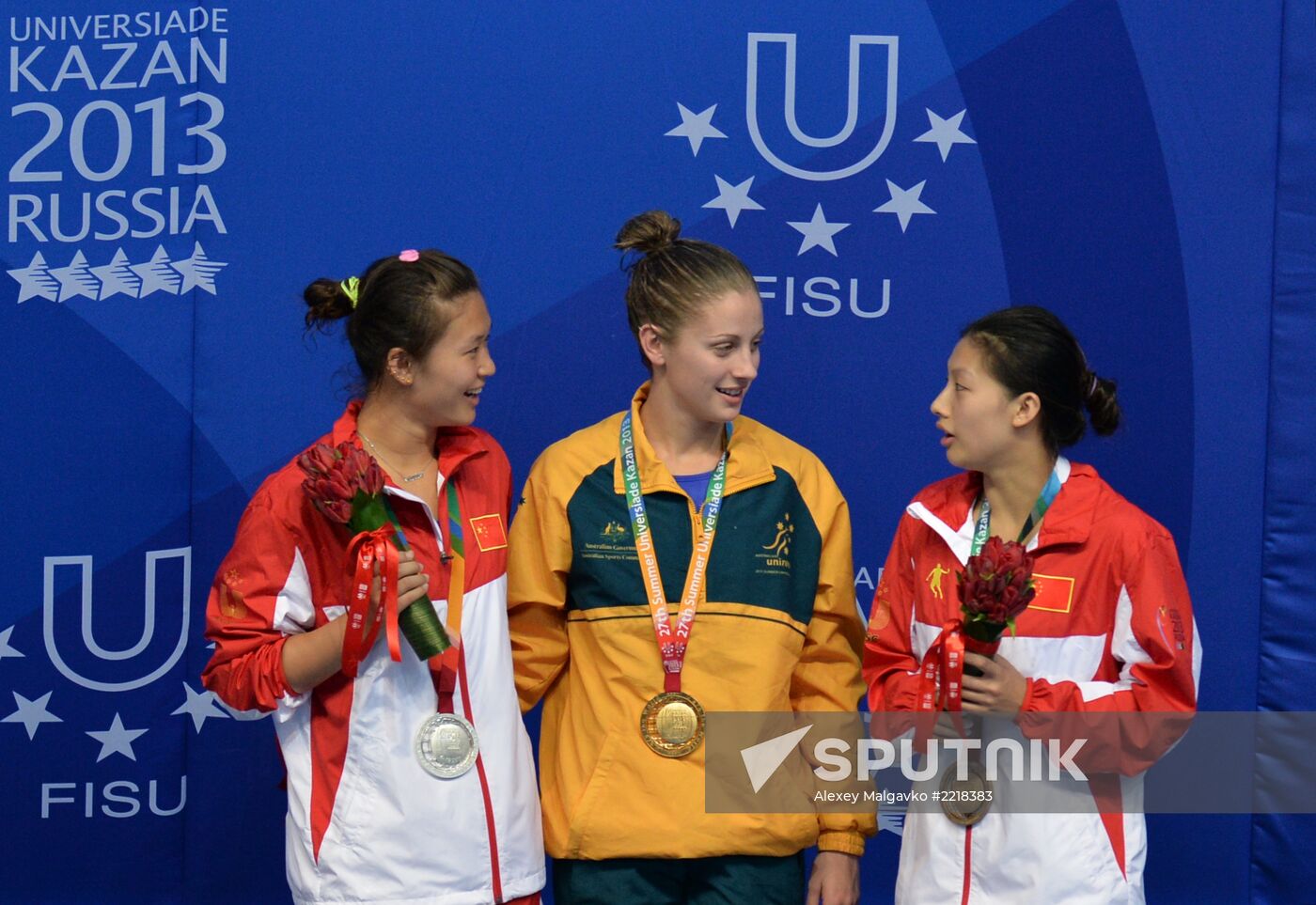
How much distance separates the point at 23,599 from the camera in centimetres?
395

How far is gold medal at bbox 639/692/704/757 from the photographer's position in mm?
2867

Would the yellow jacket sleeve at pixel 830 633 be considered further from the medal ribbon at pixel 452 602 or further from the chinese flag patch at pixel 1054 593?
the medal ribbon at pixel 452 602

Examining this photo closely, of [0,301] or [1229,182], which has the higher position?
[1229,182]

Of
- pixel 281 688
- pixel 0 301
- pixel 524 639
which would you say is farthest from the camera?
pixel 0 301

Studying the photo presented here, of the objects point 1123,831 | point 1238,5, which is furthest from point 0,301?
point 1238,5

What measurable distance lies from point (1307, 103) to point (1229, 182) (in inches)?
10.9

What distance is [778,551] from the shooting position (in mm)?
2996

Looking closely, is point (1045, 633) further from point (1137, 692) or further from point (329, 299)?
point (329, 299)

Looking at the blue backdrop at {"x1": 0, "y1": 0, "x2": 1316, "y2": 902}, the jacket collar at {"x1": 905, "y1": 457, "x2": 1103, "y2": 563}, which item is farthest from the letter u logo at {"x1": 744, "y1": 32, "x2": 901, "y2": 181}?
the jacket collar at {"x1": 905, "y1": 457, "x2": 1103, "y2": 563}

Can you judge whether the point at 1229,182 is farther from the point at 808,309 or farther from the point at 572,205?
the point at 572,205

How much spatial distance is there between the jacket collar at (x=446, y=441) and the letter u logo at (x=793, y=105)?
1274 millimetres

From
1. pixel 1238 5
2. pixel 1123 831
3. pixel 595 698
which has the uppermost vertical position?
pixel 1238 5

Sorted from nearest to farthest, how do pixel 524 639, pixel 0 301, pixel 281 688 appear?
pixel 281 688 < pixel 524 639 < pixel 0 301

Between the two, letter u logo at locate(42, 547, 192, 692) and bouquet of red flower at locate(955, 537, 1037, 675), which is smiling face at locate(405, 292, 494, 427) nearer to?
bouquet of red flower at locate(955, 537, 1037, 675)
